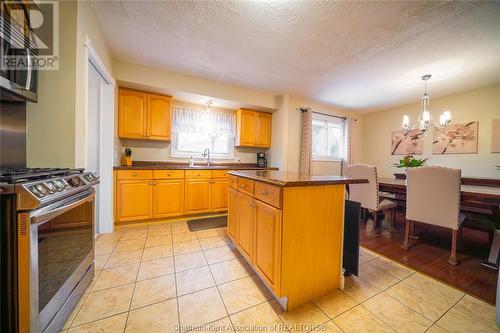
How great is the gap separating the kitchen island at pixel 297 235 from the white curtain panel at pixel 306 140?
2765 millimetres

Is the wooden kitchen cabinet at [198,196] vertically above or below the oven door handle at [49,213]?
below

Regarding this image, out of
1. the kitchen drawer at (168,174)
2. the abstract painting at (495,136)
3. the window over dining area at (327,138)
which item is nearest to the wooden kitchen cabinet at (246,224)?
the kitchen drawer at (168,174)

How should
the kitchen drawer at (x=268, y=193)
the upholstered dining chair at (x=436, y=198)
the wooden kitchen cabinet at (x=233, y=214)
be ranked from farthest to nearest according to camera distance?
1. the wooden kitchen cabinet at (x=233, y=214)
2. the upholstered dining chair at (x=436, y=198)
3. the kitchen drawer at (x=268, y=193)

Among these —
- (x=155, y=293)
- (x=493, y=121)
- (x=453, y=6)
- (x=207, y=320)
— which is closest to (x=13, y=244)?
(x=155, y=293)

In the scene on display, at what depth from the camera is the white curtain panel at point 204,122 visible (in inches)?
138

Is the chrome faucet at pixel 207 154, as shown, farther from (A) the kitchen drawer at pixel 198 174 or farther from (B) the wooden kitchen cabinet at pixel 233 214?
(B) the wooden kitchen cabinet at pixel 233 214

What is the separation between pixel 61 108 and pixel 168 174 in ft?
5.24

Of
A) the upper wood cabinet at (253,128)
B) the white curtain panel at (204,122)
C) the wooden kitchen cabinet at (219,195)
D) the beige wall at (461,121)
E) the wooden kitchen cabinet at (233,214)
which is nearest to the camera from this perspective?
the wooden kitchen cabinet at (233,214)

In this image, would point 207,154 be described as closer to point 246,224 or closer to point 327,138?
point 246,224

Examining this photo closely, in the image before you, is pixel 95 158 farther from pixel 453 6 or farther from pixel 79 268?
pixel 453 6

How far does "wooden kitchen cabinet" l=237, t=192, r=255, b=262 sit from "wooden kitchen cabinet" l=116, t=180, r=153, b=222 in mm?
1696

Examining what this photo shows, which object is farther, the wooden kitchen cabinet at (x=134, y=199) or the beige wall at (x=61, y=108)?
the wooden kitchen cabinet at (x=134, y=199)

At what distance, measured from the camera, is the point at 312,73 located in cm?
283

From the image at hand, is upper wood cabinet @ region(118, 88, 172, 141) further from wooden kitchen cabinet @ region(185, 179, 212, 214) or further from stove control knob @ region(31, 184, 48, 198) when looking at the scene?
stove control knob @ region(31, 184, 48, 198)
